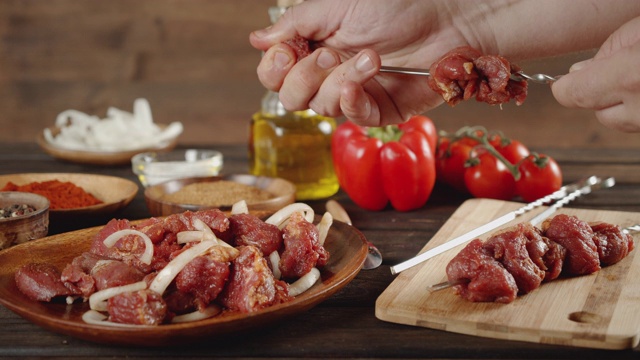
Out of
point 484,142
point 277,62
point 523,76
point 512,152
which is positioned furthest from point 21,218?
point 512,152

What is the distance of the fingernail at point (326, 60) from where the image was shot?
2.43 meters

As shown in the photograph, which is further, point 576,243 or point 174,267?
point 576,243

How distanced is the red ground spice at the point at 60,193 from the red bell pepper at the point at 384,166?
98 cm

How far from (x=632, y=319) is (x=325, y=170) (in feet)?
5.45

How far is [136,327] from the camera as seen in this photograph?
1.56 meters

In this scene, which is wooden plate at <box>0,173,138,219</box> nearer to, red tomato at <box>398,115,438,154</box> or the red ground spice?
the red ground spice

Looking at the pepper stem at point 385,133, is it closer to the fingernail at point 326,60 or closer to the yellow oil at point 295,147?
the yellow oil at point 295,147

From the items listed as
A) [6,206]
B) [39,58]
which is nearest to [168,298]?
[6,206]

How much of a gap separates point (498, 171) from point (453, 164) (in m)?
0.25

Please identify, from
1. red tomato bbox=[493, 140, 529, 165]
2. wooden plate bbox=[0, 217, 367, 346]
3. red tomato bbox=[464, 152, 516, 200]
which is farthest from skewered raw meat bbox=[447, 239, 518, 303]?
red tomato bbox=[493, 140, 529, 165]

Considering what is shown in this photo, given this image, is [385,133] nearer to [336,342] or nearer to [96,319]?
[336,342]

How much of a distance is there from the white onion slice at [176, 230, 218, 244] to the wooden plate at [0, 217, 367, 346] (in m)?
0.23

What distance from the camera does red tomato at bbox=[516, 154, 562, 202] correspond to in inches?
120

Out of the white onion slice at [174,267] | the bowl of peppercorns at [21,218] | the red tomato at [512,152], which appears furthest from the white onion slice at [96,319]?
the red tomato at [512,152]
